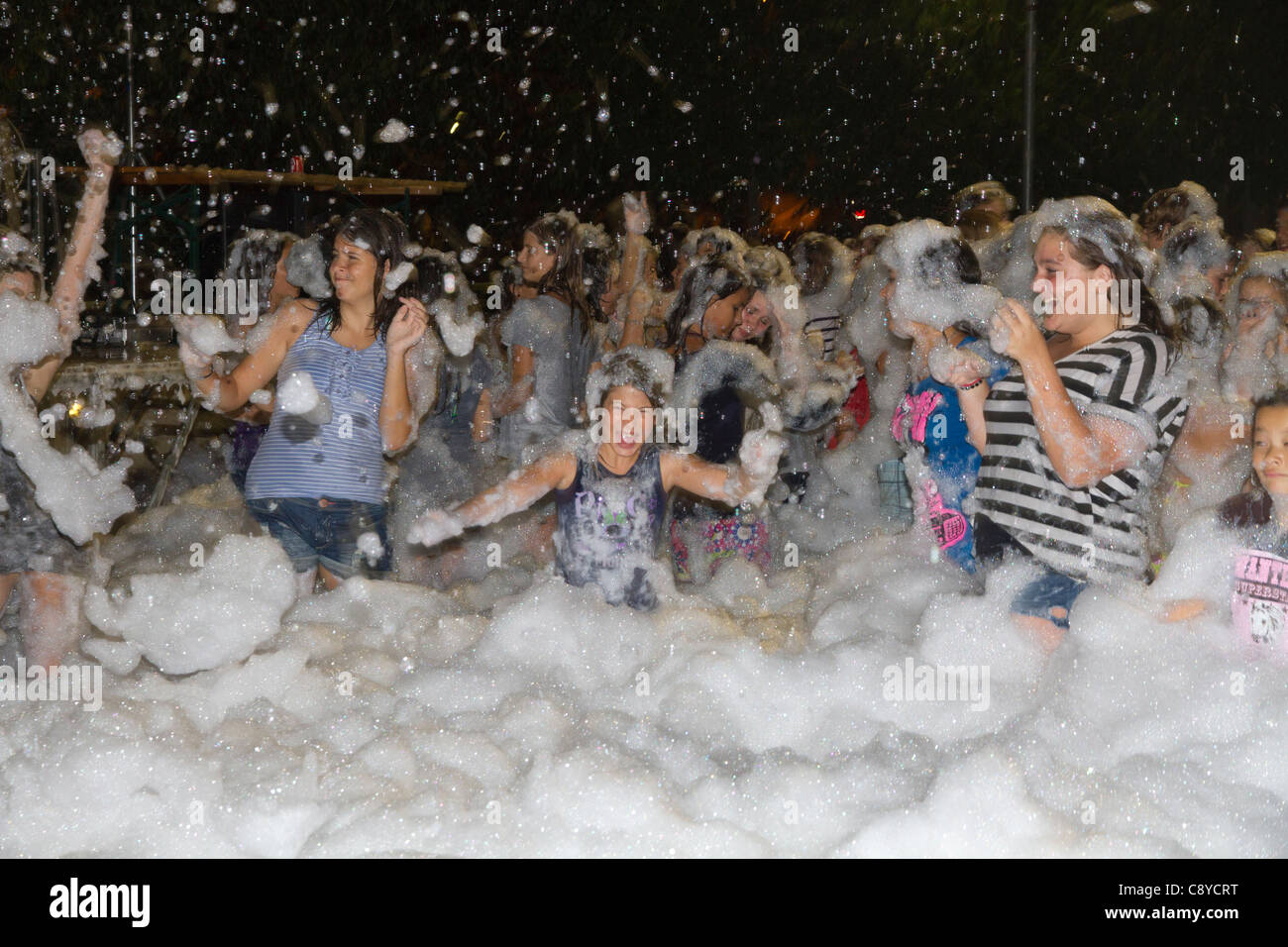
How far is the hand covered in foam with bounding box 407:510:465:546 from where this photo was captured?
3488 mm

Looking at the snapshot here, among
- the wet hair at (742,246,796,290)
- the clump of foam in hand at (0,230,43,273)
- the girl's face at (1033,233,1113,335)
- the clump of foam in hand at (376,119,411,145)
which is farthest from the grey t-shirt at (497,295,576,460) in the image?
the clump of foam in hand at (376,119,411,145)

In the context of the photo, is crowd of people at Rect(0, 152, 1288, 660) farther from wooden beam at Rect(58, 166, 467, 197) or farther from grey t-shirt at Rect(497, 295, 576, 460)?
wooden beam at Rect(58, 166, 467, 197)

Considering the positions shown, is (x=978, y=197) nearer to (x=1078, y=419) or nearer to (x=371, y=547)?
(x=1078, y=419)

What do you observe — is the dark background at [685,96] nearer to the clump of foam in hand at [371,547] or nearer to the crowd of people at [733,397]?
the crowd of people at [733,397]

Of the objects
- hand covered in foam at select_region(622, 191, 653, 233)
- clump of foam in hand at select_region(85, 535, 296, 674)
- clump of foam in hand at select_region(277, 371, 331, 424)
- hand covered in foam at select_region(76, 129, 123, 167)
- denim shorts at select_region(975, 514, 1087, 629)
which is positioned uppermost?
hand covered in foam at select_region(622, 191, 653, 233)

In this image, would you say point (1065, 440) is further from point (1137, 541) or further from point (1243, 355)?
point (1243, 355)

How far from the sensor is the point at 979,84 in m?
11.0

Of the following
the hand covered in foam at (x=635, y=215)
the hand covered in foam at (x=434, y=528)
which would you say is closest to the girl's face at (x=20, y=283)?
the hand covered in foam at (x=434, y=528)

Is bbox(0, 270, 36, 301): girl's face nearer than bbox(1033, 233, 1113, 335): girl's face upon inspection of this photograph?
No

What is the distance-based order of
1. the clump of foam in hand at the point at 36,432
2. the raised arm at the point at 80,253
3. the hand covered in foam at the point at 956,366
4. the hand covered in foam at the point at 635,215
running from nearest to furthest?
the hand covered in foam at the point at 956,366, the clump of foam in hand at the point at 36,432, the raised arm at the point at 80,253, the hand covered in foam at the point at 635,215

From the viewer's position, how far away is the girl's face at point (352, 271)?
12.1 feet

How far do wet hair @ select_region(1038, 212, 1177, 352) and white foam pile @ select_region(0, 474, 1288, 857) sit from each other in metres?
0.67

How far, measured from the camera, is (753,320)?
5.01 meters
